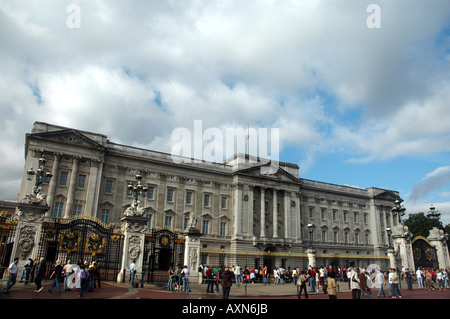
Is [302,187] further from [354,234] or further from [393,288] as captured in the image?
[393,288]

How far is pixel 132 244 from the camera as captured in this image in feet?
72.0

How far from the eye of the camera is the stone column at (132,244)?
21.6 metres

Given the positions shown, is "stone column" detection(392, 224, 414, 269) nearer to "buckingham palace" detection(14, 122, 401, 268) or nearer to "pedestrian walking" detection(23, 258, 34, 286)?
"buckingham palace" detection(14, 122, 401, 268)

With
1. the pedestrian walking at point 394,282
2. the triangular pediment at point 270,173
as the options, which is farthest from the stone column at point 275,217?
the pedestrian walking at point 394,282

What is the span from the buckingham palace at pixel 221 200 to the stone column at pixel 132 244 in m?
16.1

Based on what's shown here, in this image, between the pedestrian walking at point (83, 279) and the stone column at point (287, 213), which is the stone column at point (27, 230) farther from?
the stone column at point (287, 213)

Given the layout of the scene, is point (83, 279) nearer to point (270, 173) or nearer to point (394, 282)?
point (394, 282)

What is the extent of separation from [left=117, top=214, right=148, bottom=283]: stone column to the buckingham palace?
635 inches

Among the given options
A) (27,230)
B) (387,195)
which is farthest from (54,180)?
(387,195)

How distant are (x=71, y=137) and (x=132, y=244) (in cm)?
2768

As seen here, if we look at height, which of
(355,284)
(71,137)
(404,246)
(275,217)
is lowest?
(355,284)
